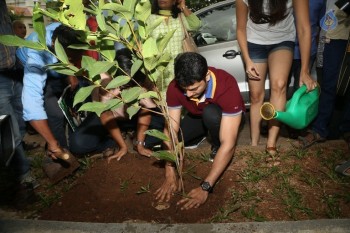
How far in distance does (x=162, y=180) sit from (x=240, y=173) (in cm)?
60

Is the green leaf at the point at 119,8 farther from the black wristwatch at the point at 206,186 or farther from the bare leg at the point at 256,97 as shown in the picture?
the bare leg at the point at 256,97

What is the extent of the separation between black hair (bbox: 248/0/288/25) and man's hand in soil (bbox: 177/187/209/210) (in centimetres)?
143

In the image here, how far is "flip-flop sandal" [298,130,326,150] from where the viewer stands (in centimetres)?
275

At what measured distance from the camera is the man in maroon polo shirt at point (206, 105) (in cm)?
203

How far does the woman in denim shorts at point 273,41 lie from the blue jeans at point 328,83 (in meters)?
0.41

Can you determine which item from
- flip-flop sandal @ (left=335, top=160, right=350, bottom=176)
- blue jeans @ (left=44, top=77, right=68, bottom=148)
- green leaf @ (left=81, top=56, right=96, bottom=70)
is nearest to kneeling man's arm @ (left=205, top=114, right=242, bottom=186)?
flip-flop sandal @ (left=335, top=160, right=350, bottom=176)

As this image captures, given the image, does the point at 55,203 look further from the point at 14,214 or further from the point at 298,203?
the point at 298,203

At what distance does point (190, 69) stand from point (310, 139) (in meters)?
1.49

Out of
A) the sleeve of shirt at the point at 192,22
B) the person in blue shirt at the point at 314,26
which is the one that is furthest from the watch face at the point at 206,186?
the person in blue shirt at the point at 314,26

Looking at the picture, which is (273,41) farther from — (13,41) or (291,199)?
(13,41)

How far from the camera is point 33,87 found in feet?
7.81

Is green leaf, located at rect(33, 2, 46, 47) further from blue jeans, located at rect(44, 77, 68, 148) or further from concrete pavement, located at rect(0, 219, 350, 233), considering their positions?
blue jeans, located at rect(44, 77, 68, 148)

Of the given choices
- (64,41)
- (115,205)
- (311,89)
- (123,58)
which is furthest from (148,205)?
(311,89)

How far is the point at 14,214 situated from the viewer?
2307 millimetres
